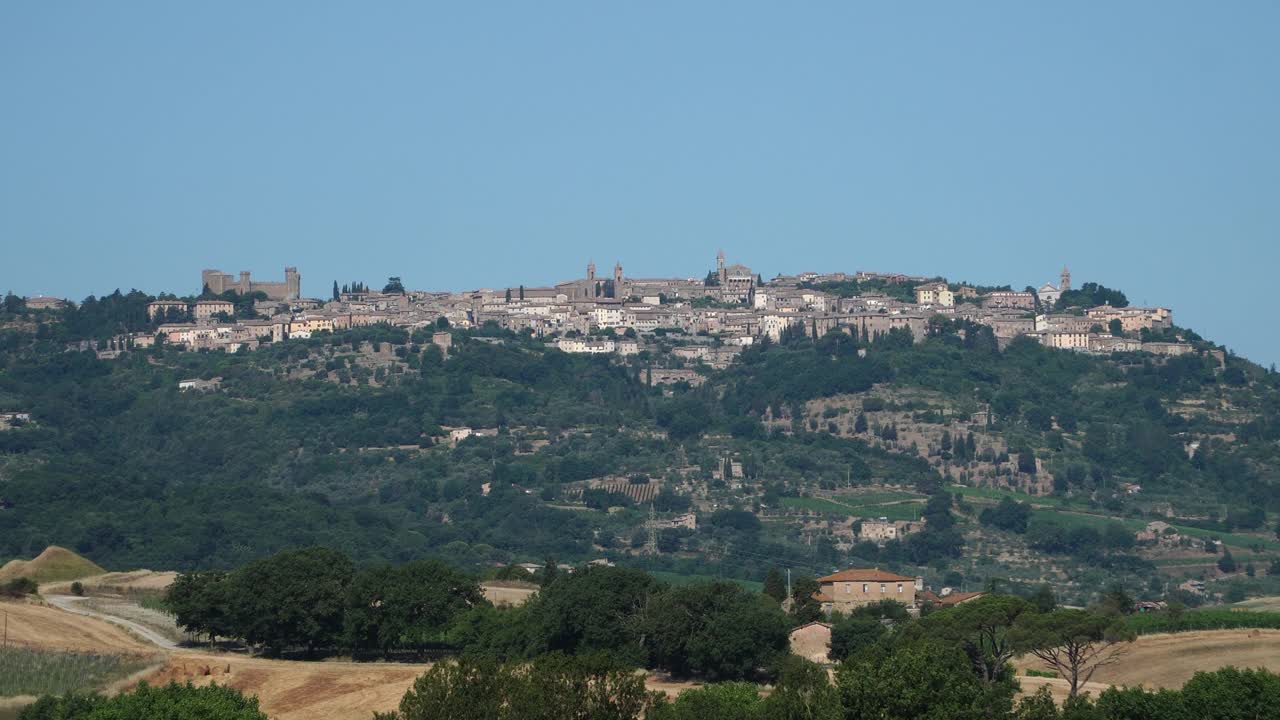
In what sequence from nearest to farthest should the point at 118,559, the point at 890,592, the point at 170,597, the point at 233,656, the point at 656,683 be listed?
the point at 656,683, the point at 233,656, the point at 170,597, the point at 890,592, the point at 118,559

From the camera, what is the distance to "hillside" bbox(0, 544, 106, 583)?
114 m

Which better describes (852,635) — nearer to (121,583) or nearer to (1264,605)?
(1264,605)

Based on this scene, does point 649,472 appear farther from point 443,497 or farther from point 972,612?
point 972,612

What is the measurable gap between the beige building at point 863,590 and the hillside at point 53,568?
133 feet

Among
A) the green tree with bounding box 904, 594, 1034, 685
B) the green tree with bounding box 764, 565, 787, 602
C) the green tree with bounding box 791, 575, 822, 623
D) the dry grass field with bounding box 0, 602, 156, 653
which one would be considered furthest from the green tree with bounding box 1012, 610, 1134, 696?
the dry grass field with bounding box 0, 602, 156, 653

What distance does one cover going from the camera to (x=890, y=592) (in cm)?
10694

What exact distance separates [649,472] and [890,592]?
8263 centimetres

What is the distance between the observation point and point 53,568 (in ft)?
387

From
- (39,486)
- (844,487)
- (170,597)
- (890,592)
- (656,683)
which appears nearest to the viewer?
(656,683)

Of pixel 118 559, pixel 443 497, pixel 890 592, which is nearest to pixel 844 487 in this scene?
pixel 443 497

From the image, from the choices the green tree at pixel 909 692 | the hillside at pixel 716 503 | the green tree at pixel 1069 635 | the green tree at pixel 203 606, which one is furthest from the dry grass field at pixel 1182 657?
the hillside at pixel 716 503

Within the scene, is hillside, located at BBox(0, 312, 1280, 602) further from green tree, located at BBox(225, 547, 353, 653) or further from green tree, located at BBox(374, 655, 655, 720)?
green tree, located at BBox(374, 655, 655, 720)

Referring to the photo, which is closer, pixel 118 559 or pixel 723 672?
pixel 723 672

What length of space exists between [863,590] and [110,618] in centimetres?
3597
